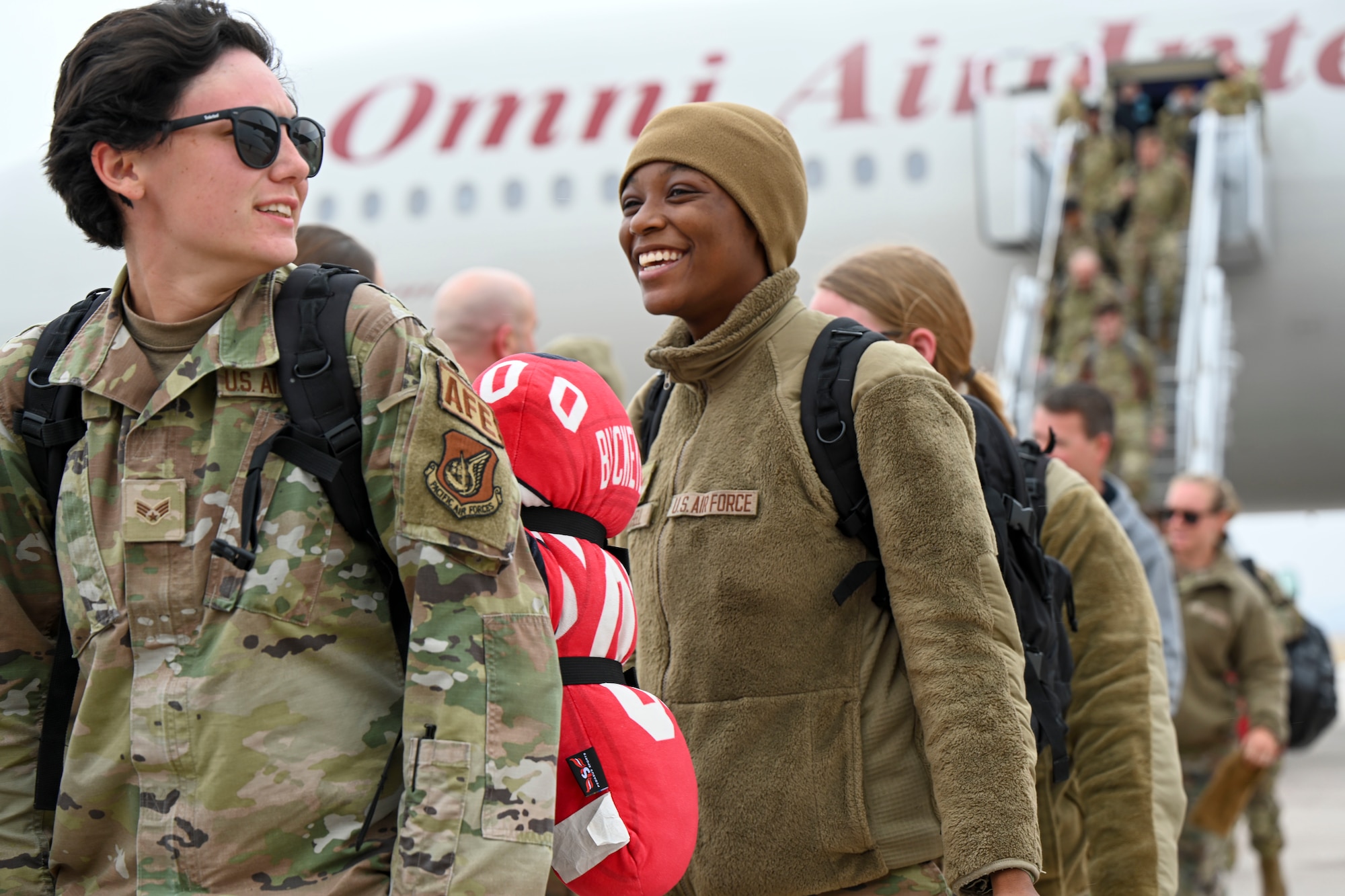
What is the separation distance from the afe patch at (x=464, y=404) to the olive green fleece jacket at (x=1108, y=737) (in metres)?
1.31

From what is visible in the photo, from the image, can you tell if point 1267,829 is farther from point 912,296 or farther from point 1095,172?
point 1095,172

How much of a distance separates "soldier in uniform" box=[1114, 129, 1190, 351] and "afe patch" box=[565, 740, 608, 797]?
8.00 meters

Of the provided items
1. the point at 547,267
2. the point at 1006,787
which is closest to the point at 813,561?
the point at 1006,787

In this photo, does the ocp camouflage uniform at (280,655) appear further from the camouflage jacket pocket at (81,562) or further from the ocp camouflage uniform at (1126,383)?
the ocp camouflage uniform at (1126,383)

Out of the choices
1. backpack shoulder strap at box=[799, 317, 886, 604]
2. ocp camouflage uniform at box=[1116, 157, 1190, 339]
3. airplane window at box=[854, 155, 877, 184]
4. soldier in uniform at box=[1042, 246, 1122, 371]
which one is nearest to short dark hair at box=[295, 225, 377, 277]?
backpack shoulder strap at box=[799, 317, 886, 604]

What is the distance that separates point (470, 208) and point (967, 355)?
310 inches

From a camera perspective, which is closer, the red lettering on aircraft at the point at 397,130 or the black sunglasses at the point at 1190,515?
the black sunglasses at the point at 1190,515

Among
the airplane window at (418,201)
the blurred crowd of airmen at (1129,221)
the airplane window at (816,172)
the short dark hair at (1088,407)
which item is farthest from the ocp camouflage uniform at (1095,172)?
the short dark hair at (1088,407)

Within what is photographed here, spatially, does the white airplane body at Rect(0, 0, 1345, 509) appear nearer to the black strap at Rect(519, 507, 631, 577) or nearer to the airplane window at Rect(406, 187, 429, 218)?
the airplane window at Rect(406, 187, 429, 218)

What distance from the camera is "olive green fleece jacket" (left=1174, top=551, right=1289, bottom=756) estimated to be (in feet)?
16.7

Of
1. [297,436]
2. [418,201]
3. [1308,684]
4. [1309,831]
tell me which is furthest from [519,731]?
[418,201]

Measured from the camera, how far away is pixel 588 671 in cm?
151

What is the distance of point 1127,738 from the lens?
2469mm

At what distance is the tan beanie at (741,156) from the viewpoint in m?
2.02
